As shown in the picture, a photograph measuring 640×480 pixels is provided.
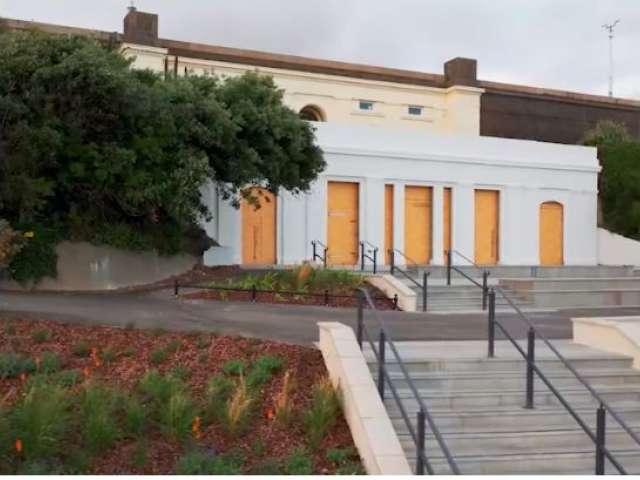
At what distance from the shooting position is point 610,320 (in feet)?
32.9

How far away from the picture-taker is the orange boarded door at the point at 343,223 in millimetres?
22844

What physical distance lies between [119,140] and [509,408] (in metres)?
10.7

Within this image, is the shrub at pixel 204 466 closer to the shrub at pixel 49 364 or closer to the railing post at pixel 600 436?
the shrub at pixel 49 364

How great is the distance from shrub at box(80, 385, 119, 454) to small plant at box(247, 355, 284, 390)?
1.42 meters

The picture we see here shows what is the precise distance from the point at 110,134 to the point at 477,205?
13.7m

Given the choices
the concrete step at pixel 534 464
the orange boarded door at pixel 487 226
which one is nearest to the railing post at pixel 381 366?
the concrete step at pixel 534 464

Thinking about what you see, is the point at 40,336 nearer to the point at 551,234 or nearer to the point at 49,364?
the point at 49,364

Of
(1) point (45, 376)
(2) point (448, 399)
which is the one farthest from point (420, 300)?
(1) point (45, 376)

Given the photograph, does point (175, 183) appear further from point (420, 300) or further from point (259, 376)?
point (259, 376)

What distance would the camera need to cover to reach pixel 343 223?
2312 centimetres

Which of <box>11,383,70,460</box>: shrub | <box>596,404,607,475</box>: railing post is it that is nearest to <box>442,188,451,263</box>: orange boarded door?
<box>596,404,607,475</box>: railing post

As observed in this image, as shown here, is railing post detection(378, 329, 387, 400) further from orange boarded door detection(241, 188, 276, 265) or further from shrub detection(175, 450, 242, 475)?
orange boarded door detection(241, 188, 276, 265)

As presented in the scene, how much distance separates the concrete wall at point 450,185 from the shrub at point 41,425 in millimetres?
13286

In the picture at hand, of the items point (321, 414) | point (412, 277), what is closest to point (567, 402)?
point (321, 414)
